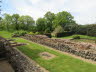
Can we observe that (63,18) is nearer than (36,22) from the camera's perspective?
Yes

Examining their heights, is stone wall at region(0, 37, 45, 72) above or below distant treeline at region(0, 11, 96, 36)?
below

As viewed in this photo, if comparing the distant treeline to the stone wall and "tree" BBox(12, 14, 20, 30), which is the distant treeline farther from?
the stone wall

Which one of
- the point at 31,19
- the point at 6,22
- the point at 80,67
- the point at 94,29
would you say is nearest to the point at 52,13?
the point at 31,19

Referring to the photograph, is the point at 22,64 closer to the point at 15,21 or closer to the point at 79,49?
the point at 79,49

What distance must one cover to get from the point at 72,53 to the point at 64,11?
4078cm

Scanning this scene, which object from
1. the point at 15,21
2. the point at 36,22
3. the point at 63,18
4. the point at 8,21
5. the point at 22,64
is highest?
the point at 63,18

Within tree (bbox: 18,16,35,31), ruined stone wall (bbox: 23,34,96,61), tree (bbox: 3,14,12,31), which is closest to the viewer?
ruined stone wall (bbox: 23,34,96,61)

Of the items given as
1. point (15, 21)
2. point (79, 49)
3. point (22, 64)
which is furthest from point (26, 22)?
point (22, 64)

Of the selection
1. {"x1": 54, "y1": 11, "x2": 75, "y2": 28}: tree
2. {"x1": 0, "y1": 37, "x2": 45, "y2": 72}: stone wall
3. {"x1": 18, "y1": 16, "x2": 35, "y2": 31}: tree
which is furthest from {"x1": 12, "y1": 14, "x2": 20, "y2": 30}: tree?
{"x1": 0, "y1": 37, "x2": 45, "y2": 72}: stone wall

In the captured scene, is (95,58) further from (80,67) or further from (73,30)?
(73,30)

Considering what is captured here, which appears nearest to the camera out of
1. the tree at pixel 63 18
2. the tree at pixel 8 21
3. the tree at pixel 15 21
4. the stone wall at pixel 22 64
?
the stone wall at pixel 22 64

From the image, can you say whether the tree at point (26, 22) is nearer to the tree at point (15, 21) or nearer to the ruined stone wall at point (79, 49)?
the tree at point (15, 21)

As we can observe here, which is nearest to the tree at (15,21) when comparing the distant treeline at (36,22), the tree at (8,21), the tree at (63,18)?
the distant treeline at (36,22)

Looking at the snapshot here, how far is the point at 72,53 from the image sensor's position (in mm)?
9266
